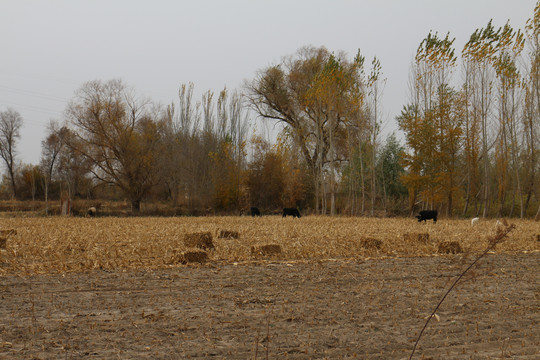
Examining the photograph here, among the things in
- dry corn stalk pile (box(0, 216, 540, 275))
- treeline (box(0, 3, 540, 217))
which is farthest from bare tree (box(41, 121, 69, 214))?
dry corn stalk pile (box(0, 216, 540, 275))

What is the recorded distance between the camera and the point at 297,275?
9.19m

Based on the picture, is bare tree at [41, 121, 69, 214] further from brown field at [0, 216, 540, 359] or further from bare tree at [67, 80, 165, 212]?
brown field at [0, 216, 540, 359]

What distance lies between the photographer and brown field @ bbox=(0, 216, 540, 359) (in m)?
5.02

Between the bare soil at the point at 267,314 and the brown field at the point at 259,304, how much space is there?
Answer: 0.02 metres

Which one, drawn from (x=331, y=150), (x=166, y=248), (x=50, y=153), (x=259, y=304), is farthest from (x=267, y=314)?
(x=50, y=153)

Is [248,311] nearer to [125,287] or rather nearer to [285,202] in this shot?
[125,287]

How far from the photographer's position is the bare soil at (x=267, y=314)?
16.3 ft

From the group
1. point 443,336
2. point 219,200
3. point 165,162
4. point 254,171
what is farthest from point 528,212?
point 443,336

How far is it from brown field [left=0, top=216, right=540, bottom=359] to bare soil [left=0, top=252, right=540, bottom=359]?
0.02m

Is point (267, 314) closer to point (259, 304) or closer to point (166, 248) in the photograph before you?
point (259, 304)

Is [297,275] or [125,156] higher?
[125,156]

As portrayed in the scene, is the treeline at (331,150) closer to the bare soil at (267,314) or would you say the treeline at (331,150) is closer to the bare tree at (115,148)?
the bare tree at (115,148)

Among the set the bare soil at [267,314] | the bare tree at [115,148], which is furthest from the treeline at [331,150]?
the bare soil at [267,314]

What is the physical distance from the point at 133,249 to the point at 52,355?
762cm
